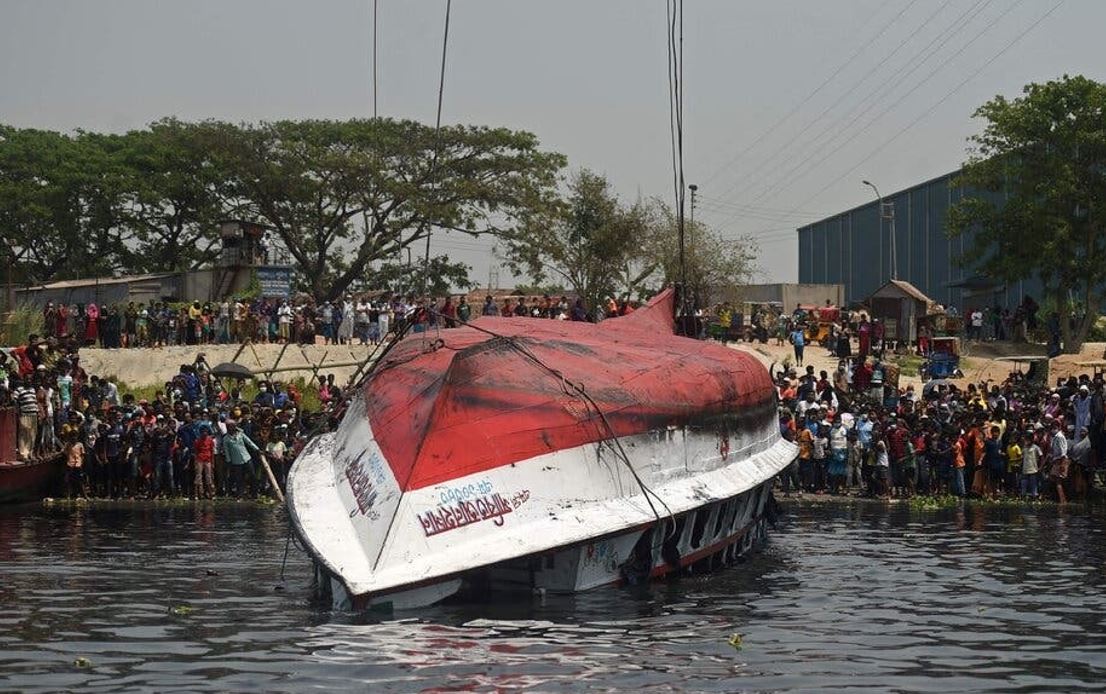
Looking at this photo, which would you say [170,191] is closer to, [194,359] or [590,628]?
[194,359]

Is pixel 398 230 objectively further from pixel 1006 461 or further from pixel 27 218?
pixel 1006 461

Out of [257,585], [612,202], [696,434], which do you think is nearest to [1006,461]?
[696,434]

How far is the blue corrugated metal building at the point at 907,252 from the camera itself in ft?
214

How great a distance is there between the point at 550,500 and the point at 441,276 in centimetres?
5608

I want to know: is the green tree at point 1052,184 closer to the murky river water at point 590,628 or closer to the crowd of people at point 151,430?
the crowd of people at point 151,430

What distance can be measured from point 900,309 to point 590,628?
4031 centimetres

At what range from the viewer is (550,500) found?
16.9 m

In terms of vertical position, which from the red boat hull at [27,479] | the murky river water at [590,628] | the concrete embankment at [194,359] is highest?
the concrete embankment at [194,359]

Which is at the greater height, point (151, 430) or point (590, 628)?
point (151, 430)

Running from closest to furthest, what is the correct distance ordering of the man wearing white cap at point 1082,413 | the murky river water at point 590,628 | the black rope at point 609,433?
1. the murky river water at point 590,628
2. the black rope at point 609,433
3. the man wearing white cap at point 1082,413

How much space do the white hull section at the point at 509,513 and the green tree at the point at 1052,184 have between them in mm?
34586

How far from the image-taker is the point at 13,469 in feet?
104

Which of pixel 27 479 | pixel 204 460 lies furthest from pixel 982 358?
pixel 27 479

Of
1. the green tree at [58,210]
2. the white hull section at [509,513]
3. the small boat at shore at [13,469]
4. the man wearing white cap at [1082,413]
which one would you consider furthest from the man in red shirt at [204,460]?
the green tree at [58,210]
